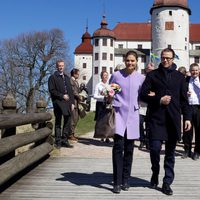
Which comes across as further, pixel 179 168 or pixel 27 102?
pixel 27 102

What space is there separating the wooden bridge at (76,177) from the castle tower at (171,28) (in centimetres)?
5244

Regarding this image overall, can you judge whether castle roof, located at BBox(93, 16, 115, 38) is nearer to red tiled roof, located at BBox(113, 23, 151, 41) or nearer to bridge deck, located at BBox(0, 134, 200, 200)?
red tiled roof, located at BBox(113, 23, 151, 41)

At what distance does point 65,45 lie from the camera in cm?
5725

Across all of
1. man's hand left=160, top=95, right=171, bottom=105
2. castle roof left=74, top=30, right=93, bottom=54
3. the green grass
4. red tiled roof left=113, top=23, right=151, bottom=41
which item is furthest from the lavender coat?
castle roof left=74, top=30, right=93, bottom=54

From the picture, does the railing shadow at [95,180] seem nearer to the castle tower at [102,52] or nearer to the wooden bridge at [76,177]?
the wooden bridge at [76,177]

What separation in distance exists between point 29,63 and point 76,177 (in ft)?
161

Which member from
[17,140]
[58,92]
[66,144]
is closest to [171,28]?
[66,144]

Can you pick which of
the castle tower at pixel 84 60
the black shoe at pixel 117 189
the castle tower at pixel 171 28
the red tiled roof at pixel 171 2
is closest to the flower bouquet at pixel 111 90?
the black shoe at pixel 117 189

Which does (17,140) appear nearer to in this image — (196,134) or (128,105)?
(128,105)

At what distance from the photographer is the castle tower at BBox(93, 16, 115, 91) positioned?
7456 centimetres

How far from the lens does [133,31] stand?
3329 inches

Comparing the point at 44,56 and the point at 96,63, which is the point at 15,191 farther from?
the point at 96,63

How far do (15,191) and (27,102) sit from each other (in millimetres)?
44378

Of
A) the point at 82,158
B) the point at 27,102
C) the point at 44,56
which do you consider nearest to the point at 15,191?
the point at 82,158
